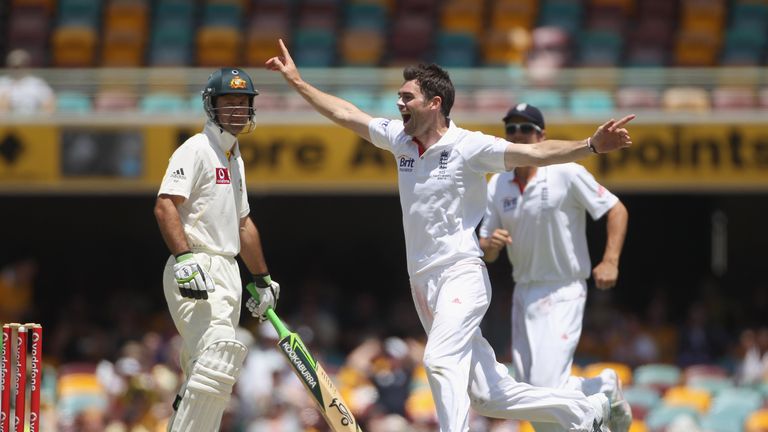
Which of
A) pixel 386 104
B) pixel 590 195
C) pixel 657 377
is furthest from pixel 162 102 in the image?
pixel 590 195

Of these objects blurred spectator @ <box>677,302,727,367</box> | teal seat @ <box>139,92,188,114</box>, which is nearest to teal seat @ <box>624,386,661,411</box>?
blurred spectator @ <box>677,302,727,367</box>

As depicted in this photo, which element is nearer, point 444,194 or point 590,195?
point 444,194

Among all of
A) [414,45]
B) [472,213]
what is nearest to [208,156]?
[472,213]

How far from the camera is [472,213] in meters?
7.27

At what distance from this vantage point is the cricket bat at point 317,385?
7434 mm

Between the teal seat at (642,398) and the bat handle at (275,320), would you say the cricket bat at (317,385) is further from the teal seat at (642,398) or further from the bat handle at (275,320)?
the teal seat at (642,398)

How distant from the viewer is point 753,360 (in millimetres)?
12656

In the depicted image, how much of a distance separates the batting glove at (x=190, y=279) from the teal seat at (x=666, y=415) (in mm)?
5243

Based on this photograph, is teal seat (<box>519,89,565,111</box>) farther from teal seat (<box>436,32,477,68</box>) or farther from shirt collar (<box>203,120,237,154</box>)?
shirt collar (<box>203,120,237,154</box>)

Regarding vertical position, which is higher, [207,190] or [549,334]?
[207,190]

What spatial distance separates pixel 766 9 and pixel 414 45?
4.19 metres

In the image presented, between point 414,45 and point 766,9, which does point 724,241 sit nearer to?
point 766,9

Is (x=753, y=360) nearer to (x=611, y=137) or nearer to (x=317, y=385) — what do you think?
(x=317, y=385)

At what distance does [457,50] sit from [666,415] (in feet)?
23.3
